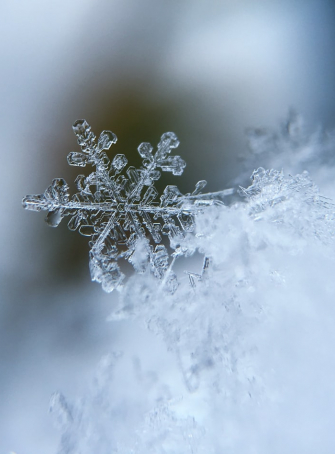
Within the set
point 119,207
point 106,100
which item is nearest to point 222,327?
point 119,207

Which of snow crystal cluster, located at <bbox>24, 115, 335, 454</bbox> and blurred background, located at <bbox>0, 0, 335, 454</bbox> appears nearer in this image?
snow crystal cluster, located at <bbox>24, 115, 335, 454</bbox>

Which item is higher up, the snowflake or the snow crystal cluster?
the snowflake

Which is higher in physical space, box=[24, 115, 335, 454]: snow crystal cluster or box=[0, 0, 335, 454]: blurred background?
box=[0, 0, 335, 454]: blurred background

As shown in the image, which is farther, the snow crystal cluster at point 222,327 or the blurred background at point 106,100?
the blurred background at point 106,100

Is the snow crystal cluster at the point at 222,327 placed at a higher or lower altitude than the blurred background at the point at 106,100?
lower
